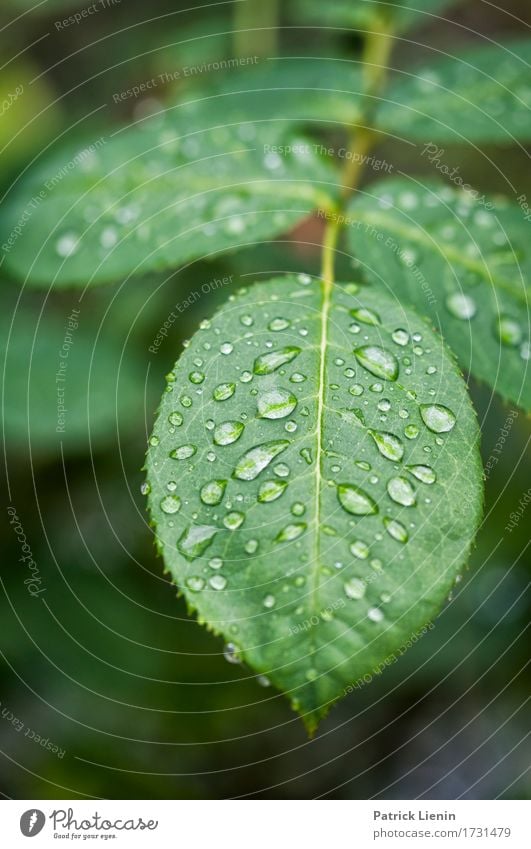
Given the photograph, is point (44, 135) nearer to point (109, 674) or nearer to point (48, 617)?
point (48, 617)

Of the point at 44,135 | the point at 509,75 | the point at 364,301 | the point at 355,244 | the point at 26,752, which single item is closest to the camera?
the point at 364,301

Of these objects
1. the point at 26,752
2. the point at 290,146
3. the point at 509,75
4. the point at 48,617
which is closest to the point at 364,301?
the point at 290,146

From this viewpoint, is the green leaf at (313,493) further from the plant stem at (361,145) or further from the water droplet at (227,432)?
the plant stem at (361,145)

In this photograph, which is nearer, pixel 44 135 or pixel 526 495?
pixel 526 495

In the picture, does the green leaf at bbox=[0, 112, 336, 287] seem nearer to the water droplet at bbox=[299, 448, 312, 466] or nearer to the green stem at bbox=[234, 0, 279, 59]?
the water droplet at bbox=[299, 448, 312, 466]

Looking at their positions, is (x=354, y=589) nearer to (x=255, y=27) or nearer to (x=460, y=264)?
(x=460, y=264)
